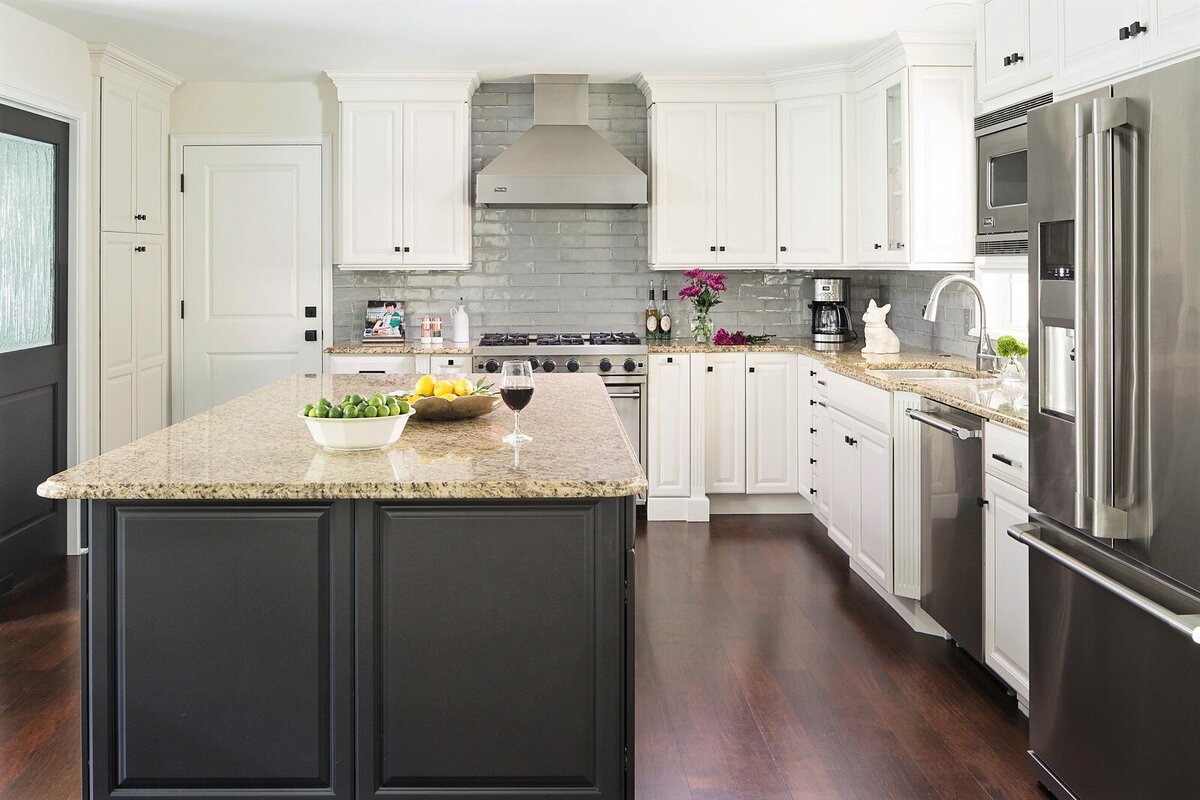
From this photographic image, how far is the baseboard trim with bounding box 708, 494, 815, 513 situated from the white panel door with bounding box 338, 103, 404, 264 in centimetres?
234

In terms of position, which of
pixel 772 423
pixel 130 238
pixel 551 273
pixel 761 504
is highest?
pixel 130 238

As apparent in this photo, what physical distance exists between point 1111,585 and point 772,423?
3.50m

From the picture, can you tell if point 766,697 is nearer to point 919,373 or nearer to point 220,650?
point 220,650

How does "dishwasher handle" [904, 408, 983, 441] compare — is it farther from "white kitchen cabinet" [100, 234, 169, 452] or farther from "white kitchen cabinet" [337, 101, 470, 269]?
"white kitchen cabinet" [100, 234, 169, 452]

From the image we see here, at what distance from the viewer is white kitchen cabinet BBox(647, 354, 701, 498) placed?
559cm

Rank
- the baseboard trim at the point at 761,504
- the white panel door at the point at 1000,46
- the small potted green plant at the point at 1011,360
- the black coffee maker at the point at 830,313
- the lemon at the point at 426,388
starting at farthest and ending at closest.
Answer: the baseboard trim at the point at 761,504
the black coffee maker at the point at 830,313
the small potted green plant at the point at 1011,360
the white panel door at the point at 1000,46
the lemon at the point at 426,388

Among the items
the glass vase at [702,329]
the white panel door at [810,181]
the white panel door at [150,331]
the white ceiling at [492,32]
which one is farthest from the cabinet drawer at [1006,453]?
the white panel door at [150,331]

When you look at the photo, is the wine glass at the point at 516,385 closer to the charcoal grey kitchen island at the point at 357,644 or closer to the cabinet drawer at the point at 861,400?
the charcoal grey kitchen island at the point at 357,644

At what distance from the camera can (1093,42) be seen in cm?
284

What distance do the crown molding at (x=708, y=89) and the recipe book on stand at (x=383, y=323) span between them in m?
1.91

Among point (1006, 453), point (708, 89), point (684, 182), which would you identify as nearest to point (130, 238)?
point (684, 182)

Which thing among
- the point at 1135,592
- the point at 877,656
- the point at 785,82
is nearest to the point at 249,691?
the point at 1135,592

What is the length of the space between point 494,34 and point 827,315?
7.59 ft

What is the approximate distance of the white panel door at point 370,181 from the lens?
568 centimetres
